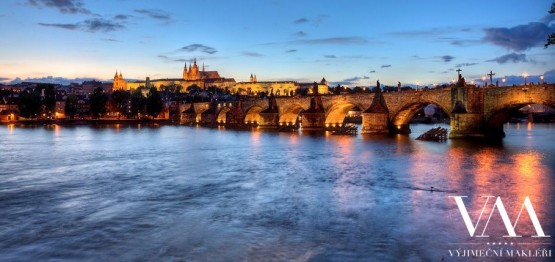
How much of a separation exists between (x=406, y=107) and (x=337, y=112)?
713 inches

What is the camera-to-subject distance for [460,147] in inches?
1464

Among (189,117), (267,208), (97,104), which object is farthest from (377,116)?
(97,104)

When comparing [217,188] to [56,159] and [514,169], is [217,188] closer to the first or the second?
[514,169]

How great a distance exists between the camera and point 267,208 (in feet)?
52.1

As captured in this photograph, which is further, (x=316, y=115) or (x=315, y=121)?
(x=315, y=121)

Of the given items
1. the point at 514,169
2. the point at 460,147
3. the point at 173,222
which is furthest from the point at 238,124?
the point at 173,222

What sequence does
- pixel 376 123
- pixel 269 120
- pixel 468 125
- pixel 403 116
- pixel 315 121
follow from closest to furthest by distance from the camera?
pixel 468 125 → pixel 376 123 → pixel 403 116 → pixel 315 121 → pixel 269 120

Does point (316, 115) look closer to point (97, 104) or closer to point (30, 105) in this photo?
point (97, 104)

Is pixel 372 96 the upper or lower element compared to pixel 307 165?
upper

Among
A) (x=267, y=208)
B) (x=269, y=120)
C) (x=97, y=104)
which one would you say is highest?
(x=97, y=104)

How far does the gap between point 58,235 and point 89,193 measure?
6.64 meters

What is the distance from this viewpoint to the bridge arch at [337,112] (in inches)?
2535

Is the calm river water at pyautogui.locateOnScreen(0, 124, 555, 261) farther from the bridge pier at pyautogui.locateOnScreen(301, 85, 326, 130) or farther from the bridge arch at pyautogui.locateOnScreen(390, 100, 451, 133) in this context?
the bridge pier at pyautogui.locateOnScreen(301, 85, 326, 130)

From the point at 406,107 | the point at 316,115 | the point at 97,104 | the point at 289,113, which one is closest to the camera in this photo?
the point at 406,107
